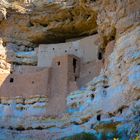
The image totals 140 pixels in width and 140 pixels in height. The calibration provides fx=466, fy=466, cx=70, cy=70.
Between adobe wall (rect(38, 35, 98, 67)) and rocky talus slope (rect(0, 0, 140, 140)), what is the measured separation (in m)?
0.91

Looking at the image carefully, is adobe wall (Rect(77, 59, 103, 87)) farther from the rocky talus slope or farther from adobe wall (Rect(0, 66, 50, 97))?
adobe wall (Rect(0, 66, 50, 97))

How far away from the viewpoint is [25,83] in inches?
865

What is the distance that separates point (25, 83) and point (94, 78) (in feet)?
12.2

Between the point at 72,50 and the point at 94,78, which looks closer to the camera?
the point at 94,78

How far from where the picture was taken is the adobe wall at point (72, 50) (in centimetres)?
2225

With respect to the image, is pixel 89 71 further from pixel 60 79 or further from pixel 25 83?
pixel 25 83

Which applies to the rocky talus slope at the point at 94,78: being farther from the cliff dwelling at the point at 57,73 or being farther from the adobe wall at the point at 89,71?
the adobe wall at the point at 89,71

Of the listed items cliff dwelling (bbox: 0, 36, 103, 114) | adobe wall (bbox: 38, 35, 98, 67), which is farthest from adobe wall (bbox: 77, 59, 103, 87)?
adobe wall (bbox: 38, 35, 98, 67)

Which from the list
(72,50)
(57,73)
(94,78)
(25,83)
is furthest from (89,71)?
(25,83)

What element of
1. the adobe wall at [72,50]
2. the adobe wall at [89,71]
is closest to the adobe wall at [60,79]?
the adobe wall at [89,71]

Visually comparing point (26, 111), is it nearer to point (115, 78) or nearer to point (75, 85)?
point (75, 85)

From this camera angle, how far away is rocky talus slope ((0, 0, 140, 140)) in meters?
17.0

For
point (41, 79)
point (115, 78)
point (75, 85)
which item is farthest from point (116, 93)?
point (41, 79)

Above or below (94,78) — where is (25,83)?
above
